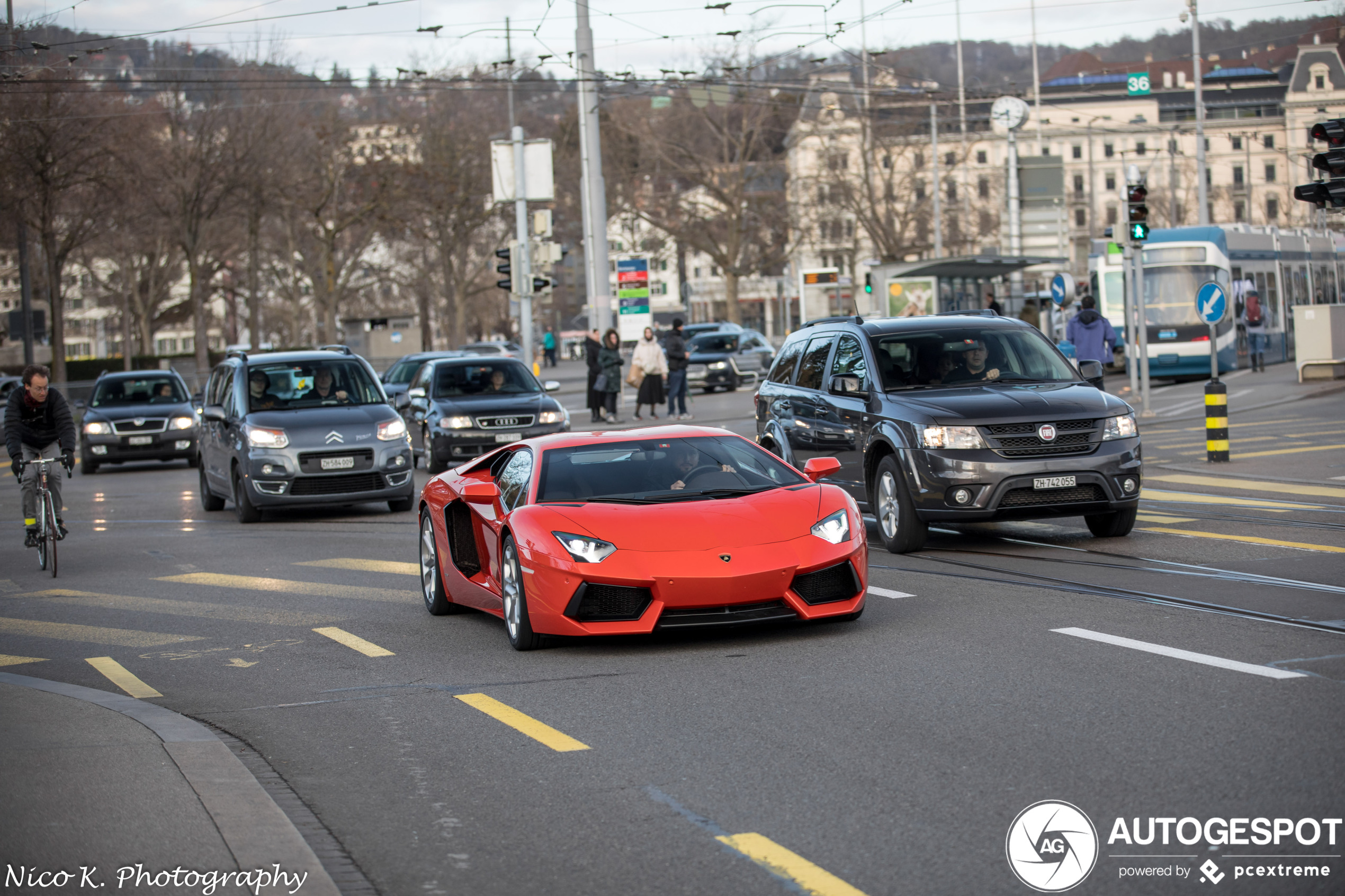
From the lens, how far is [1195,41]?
5231 cm

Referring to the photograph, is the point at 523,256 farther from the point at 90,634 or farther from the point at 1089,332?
the point at 90,634

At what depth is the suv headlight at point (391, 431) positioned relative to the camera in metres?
18.1

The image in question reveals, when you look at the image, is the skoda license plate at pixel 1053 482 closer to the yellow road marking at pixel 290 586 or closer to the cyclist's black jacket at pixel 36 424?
the yellow road marking at pixel 290 586

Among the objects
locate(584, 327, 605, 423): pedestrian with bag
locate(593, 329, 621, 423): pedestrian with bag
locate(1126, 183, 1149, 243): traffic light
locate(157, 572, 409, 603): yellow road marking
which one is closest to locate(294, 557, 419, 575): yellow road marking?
locate(157, 572, 409, 603): yellow road marking

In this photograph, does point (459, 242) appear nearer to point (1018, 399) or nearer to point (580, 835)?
point (1018, 399)

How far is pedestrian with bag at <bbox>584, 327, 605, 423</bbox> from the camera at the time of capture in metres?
33.2

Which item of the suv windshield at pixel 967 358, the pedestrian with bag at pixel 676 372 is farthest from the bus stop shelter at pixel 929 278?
the suv windshield at pixel 967 358

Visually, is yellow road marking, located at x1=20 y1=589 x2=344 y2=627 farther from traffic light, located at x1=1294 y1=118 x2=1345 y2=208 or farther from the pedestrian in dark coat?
the pedestrian in dark coat

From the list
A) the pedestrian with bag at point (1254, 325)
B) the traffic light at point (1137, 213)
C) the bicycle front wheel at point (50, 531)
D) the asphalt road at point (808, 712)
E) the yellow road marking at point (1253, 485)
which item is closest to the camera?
the asphalt road at point (808, 712)

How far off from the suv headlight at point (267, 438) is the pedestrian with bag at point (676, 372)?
1588cm

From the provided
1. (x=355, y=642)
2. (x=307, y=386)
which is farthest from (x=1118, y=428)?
(x=307, y=386)

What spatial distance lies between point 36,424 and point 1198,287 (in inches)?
1204

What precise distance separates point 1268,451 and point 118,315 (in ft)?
298

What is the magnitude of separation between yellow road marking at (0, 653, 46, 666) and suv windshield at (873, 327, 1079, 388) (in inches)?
261
